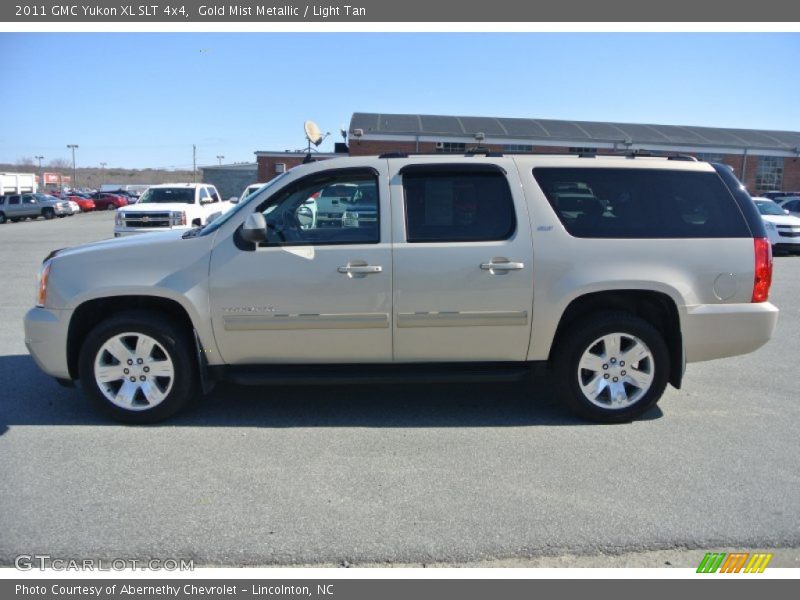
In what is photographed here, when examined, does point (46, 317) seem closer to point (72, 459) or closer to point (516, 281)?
point (72, 459)

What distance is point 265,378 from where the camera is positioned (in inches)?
185

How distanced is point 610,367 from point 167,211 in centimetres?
1413

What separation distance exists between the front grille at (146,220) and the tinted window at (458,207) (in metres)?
13.2

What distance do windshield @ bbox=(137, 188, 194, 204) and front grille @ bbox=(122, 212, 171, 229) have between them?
1.48 metres

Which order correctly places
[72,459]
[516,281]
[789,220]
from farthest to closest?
[789,220] < [516,281] < [72,459]

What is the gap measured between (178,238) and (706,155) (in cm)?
4514

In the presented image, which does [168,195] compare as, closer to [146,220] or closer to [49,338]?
[146,220]

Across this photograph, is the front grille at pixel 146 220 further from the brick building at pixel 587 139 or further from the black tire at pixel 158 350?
the brick building at pixel 587 139

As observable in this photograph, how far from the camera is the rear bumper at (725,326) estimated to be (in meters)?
4.71

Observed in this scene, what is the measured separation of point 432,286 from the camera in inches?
180

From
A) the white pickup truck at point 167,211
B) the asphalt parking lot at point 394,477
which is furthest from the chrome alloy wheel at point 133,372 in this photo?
the white pickup truck at point 167,211

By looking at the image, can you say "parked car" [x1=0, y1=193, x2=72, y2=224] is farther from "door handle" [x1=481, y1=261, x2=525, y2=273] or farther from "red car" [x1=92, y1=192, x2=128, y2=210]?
"door handle" [x1=481, y1=261, x2=525, y2=273]

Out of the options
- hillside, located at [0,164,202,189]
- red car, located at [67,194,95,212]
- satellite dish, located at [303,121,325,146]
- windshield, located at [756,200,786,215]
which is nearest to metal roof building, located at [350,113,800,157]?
windshield, located at [756,200,786,215]

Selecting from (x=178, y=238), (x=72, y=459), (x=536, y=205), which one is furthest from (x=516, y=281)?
(x=72, y=459)
